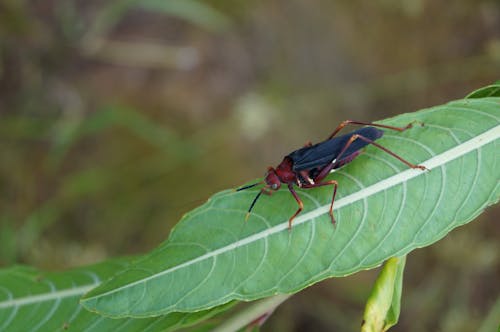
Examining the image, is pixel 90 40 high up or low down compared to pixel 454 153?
up

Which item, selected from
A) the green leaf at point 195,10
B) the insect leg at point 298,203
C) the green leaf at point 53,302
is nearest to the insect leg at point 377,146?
the insect leg at point 298,203

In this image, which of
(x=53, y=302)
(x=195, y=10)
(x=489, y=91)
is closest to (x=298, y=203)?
(x=489, y=91)

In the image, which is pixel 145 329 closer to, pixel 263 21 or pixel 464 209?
pixel 464 209

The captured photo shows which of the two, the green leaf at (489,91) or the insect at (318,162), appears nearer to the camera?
the green leaf at (489,91)

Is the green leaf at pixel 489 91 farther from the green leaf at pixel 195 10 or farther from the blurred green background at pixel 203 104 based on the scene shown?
the green leaf at pixel 195 10

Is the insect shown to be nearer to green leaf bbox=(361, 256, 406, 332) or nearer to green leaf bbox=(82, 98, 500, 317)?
green leaf bbox=(82, 98, 500, 317)

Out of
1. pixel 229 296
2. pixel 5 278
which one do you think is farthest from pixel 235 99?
pixel 229 296
